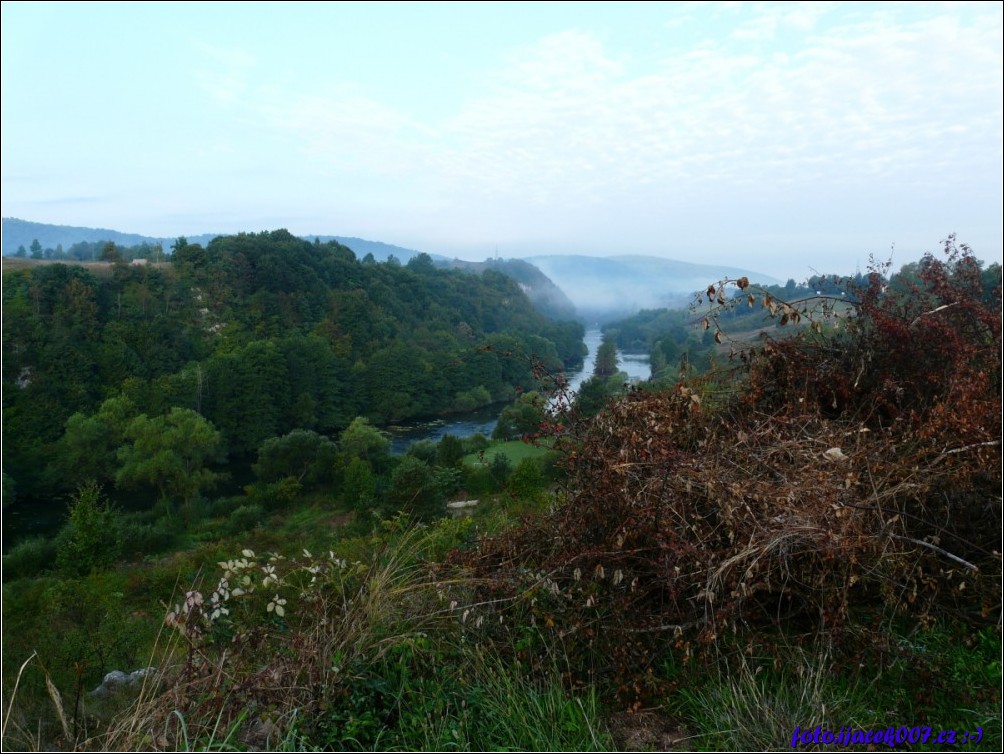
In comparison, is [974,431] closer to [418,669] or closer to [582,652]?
[582,652]

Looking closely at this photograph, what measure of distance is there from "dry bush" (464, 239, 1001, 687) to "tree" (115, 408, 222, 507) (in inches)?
1155

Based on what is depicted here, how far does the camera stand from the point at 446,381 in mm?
52781

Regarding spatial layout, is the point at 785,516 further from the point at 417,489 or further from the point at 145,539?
the point at 145,539

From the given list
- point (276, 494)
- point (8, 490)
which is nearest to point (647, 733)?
point (276, 494)

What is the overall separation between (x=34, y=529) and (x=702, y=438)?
3206cm

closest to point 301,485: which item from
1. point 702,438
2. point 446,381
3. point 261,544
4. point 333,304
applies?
point 261,544

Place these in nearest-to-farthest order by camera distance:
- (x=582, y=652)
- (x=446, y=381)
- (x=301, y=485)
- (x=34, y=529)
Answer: (x=582, y=652)
(x=34, y=529)
(x=301, y=485)
(x=446, y=381)

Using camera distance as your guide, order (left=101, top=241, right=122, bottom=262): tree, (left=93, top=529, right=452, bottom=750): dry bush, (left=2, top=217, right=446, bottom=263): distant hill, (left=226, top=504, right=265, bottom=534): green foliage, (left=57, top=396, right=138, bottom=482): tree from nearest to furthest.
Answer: (left=93, top=529, right=452, bottom=750): dry bush < (left=226, top=504, right=265, bottom=534): green foliage < (left=57, top=396, right=138, bottom=482): tree < (left=101, top=241, right=122, bottom=262): tree < (left=2, top=217, right=446, bottom=263): distant hill

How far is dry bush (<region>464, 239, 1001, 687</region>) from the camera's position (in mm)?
2633

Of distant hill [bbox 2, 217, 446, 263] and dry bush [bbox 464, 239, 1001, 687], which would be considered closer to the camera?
dry bush [bbox 464, 239, 1001, 687]

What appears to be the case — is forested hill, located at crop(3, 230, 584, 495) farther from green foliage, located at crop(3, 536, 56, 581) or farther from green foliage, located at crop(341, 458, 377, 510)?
green foliage, located at crop(3, 536, 56, 581)

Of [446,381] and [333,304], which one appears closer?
[446,381]

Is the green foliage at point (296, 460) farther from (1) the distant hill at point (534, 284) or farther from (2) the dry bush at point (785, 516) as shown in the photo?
(1) the distant hill at point (534, 284)

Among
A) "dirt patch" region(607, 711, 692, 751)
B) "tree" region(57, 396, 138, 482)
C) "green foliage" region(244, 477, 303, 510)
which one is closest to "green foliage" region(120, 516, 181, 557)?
"green foliage" region(244, 477, 303, 510)
